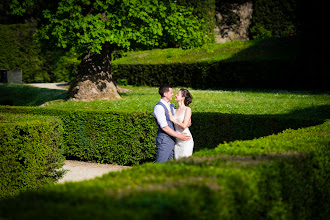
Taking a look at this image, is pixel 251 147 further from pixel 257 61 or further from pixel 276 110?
pixel 257 61

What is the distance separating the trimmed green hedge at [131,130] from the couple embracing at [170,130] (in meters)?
2.51

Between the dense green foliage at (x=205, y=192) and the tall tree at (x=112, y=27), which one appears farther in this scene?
the tall tree at (x=112, y=27)

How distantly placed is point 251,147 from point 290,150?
44 centimetres

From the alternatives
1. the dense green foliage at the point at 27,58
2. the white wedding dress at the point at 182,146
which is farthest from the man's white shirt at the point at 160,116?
the dense green foliage at the point at 27,58

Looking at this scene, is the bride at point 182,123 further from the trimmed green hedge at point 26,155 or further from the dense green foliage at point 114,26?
the dense green foliage at point 114,26

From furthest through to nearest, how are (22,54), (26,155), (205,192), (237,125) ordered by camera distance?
(22,54), (237,125), (26,155), (205,192)

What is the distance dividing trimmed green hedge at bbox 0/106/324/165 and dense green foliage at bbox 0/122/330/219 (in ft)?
13.2

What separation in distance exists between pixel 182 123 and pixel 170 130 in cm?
30

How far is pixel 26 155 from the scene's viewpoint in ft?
21.7

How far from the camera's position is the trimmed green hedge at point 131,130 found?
827 centimetres

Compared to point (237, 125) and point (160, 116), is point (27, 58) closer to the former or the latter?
point (237, 125)

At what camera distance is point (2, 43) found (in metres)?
38.4

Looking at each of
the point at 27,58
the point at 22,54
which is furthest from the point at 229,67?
the point at 22,54

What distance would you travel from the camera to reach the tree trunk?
53.1 feet
